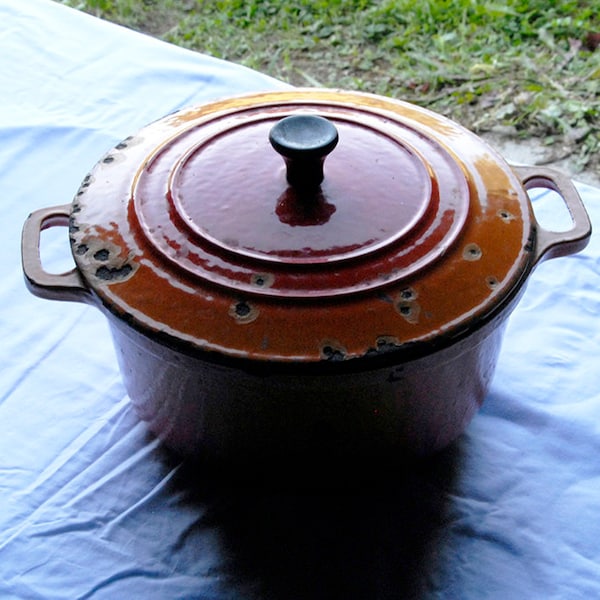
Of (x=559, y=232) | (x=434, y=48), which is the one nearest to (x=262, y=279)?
(x=559, y=232)

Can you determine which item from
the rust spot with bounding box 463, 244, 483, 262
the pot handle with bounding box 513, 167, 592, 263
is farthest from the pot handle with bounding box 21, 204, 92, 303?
the pot handle with bounding box 513, 167, 592, 263

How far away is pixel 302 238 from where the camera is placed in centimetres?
82

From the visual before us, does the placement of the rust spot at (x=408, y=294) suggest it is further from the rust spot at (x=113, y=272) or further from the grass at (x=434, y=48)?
the grass at (x=434, y=48)

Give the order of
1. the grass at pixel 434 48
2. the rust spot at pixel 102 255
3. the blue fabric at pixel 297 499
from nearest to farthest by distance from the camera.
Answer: the rust spot at pixel 102 255
the blue fabric at pixel 297 499
the grass at pixel 434 48

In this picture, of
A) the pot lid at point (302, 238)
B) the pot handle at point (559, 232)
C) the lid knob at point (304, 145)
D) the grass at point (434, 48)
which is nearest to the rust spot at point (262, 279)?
the pot lid at point (302, 238)

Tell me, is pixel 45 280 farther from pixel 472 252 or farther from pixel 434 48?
pixel 434 48

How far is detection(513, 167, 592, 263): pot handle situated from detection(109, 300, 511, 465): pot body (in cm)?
12

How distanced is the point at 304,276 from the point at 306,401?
0.46 ft

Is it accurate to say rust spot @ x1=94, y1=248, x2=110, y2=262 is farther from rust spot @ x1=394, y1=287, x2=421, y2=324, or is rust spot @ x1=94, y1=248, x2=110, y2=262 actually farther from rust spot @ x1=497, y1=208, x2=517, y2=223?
rust spot @ x1=497, y1=208, x2=517, y2=223

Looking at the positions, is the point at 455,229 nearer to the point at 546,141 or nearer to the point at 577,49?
the point at 546,141

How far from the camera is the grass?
2.23 meters

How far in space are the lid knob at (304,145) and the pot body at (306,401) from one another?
0.80ft

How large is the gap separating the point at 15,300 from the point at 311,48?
172cm

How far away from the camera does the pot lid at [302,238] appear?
0.78 m
